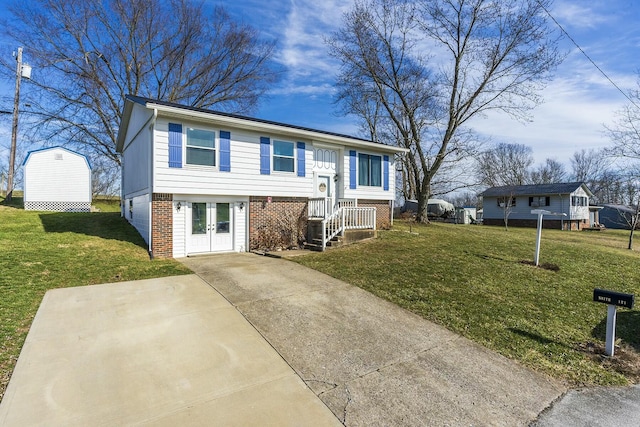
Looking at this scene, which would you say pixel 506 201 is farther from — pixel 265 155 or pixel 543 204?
pixel 265 155

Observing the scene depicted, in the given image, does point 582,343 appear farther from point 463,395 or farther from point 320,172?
point 320,172

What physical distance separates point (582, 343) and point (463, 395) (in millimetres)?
2825

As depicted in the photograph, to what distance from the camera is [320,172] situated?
1266 cm

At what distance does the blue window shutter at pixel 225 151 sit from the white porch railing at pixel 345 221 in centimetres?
367

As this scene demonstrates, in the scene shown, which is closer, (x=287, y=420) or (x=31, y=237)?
(x=287, y=420)

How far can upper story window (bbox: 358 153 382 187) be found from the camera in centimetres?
1364

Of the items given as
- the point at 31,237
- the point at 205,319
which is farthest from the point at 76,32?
the point at 205,319

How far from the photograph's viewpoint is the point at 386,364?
3621mm

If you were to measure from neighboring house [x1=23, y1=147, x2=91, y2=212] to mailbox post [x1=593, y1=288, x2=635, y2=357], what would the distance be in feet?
76.9

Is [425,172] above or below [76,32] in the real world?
below

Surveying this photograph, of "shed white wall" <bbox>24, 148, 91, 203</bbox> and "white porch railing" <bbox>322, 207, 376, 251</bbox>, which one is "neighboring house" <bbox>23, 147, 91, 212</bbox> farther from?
"white porch railing" <bbox>322, 207, 376, 251</bbox>

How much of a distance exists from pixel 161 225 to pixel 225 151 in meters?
3.02

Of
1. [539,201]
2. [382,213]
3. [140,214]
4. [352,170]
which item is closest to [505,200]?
[539,201]

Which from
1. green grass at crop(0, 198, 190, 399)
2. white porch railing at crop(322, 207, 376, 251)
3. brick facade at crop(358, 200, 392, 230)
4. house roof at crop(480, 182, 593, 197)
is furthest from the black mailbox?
house roof at crop(480, 182, 593, 197)
